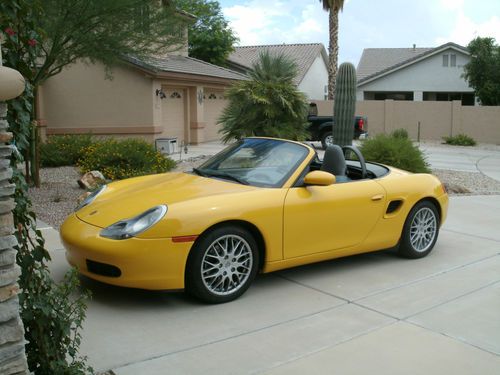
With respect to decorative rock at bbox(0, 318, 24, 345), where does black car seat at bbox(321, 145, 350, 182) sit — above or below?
above

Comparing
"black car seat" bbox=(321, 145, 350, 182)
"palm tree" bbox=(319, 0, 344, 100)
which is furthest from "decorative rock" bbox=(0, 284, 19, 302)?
"palm tree" bbox=(319, 0, 344, 100)

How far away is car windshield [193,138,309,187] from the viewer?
5.20 meters

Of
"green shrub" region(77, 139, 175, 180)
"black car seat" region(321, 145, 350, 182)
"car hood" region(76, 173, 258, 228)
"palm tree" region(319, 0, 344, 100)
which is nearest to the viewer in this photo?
"car hood" region(76, 173, 258, 228)

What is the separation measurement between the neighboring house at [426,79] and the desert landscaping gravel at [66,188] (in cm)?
2539

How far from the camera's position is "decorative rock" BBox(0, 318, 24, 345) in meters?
2.37

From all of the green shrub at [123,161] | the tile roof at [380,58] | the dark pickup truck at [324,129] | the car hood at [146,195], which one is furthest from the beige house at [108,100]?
the tile roof at [380,58]

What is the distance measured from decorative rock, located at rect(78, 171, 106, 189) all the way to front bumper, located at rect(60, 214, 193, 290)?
5.55 metres

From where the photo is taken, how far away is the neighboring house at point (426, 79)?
37938 mm

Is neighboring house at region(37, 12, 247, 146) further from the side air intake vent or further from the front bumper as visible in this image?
the front bumper

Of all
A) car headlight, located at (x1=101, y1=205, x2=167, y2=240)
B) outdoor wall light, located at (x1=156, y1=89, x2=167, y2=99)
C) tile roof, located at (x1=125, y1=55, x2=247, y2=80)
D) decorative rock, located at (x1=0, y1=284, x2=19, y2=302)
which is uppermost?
tile roof, located at (x1=125, y1=55, x2=247, y2=80)

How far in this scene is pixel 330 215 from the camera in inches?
205

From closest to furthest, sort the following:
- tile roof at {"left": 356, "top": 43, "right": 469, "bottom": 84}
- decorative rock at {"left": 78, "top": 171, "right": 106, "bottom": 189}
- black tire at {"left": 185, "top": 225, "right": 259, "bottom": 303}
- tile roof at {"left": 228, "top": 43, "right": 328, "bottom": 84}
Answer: black tire at {"left": 185, "top": 225, "right": 259, "bottom": 303} → decorative rock at {"left": 78, "top": 171, "right": 106, "bottom": 189} → tile roof at {"left": 228, "top": 43, "right": 328, "bottom": 84} → tile roof at {"left": 356, "top": 43, "right": 469, "bottom": 84}

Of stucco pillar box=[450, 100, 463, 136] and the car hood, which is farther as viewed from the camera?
stucco pillar box=[450, 100, 463, 136]

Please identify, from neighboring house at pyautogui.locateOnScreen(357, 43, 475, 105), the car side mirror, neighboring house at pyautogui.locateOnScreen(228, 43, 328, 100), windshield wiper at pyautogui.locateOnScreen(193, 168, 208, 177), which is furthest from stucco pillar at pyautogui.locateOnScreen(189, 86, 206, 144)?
neighboring house at pyautogui.locateOnScreen(357, 43, 475, 105)
